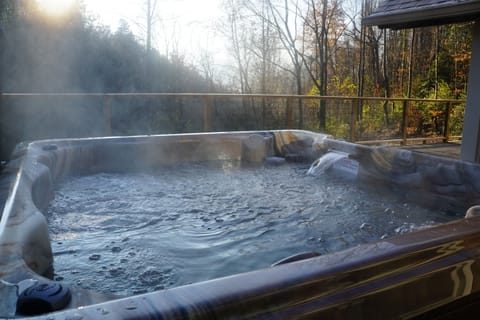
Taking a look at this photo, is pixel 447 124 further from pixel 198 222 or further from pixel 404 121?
pixel 198 222

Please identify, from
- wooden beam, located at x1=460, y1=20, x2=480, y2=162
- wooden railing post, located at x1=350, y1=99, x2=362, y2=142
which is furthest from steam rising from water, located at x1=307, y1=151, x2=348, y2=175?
wooden railing post, located at x1=350, y1=99, x2=362, y2=142

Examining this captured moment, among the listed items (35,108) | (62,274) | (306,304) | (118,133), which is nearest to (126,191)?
(62,274)

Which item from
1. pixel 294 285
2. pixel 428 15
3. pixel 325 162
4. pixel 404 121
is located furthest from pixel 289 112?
pixel 294 285

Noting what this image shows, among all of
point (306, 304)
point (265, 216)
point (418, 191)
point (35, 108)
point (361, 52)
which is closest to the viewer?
point (306, 304)

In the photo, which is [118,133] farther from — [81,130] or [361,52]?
[361,52]

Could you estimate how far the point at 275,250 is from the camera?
189 centimetres

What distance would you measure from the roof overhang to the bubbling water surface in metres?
1.48

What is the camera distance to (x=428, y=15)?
124 inches

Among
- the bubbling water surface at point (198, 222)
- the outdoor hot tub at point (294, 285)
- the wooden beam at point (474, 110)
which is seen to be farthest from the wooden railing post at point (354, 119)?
the outdoor hot tub at point (294, 285)

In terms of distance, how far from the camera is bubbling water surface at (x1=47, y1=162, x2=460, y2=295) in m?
1.63

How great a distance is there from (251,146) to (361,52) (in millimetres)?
8029

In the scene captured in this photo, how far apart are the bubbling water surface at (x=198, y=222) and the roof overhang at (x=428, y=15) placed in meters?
1.48

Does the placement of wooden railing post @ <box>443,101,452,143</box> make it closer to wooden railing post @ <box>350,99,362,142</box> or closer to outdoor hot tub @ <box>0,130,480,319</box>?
wooden railing post @ <box>350,99,362,142</box>

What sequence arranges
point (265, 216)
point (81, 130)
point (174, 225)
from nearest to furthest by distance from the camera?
point (174, 225) → point (265, 216) → point (81, 130)
